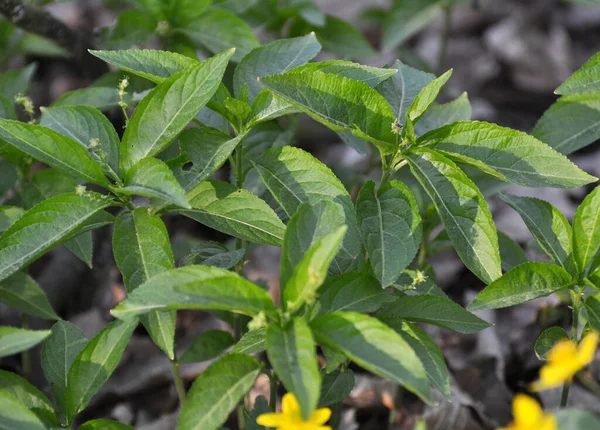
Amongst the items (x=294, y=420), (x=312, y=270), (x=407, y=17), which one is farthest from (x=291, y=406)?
(x=407, y=17)

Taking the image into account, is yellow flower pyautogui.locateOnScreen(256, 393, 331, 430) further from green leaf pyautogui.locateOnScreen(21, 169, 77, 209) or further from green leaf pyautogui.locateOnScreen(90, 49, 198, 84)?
green leaf pyautogui.locateOnScreen(21, 169, 77, 209)

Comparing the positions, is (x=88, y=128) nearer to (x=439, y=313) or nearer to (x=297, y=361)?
(x=297, y=361)

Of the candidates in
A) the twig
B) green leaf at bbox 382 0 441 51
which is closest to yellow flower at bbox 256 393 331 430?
the twig

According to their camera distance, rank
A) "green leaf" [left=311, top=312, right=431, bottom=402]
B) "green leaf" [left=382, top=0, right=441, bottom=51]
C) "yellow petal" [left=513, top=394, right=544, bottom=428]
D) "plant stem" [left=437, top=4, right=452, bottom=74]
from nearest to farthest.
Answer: "yellow petal" [left=513, top=394, right=544, bottom=428], "green leaf" [left=311, top=312, right=431, bottom=402], "green leaf" [left=382, top=0, right=441, bottom=51], "plant stem" [left=437, top=4, right=452, bottom=74]

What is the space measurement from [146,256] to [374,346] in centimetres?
71

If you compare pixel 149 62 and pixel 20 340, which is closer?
pixel 20 340

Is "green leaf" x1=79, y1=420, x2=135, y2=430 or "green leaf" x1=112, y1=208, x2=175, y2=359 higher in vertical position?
"green leaf" x1=112, y1=208, x2=175, y2=359

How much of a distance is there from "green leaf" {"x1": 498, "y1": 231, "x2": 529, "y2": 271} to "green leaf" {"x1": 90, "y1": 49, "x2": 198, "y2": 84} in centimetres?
125

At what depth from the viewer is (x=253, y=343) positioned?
1812 millimetres

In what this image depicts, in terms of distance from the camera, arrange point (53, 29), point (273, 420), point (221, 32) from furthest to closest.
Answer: point (53, 29)
point (221, 32)
point (273, 420)

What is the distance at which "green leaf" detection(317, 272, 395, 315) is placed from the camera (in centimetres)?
176

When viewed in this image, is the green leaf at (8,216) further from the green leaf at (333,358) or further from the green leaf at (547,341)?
the green leaf at (547,341)

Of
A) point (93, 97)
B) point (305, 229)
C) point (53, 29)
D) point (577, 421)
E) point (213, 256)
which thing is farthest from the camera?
point (53, 29)

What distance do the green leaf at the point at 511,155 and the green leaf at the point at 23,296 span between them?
4.66 ft
